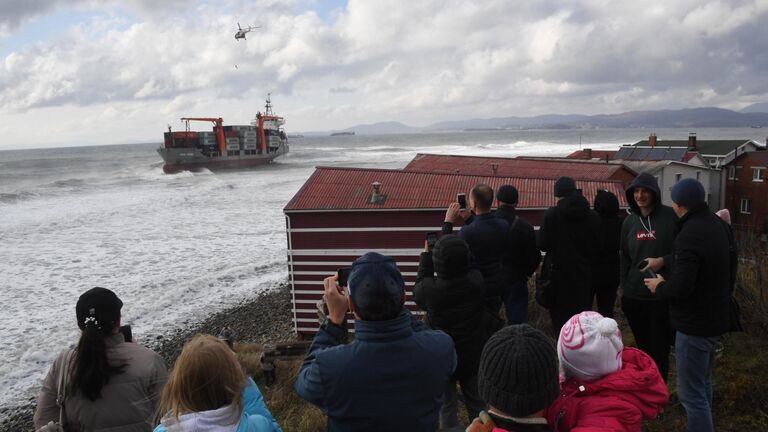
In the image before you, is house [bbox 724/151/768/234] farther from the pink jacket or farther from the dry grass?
the pink jacket

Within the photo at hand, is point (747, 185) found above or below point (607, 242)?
below

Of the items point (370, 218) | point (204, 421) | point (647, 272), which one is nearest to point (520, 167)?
point (370, 218)

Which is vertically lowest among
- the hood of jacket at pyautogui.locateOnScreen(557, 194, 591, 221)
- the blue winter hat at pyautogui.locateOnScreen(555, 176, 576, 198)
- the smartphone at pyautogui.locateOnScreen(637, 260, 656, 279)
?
the smartphone at pyautogui.locateOnScreen(637, 260, 656, 279)

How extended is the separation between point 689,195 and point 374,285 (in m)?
1.90

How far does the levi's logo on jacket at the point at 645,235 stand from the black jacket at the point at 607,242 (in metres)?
0.73

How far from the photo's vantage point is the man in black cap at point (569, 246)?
3.98 meters

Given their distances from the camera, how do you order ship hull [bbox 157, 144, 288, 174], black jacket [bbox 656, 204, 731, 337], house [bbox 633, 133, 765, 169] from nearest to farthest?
black jacket [bbox 656, 204, 731, 337] < house [bbox 633, 133, 765, 169] < ship hull [bbox 157, 144, 288, 174]

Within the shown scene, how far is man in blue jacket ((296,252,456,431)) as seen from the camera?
190 centimetres

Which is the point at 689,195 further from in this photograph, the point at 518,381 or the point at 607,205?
the point at 518,381

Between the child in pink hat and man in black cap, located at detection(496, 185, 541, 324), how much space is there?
78.8 inches

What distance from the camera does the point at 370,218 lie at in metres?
10.9

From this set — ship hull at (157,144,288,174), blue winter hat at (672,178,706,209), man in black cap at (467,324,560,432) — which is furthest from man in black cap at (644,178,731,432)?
ship hull at (157,144,288,174)

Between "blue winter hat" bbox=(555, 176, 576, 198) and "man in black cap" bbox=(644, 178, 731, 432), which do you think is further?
"blue winter hat" bbox=(555, 176, 576, 198)

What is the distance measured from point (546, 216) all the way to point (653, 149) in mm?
30455
